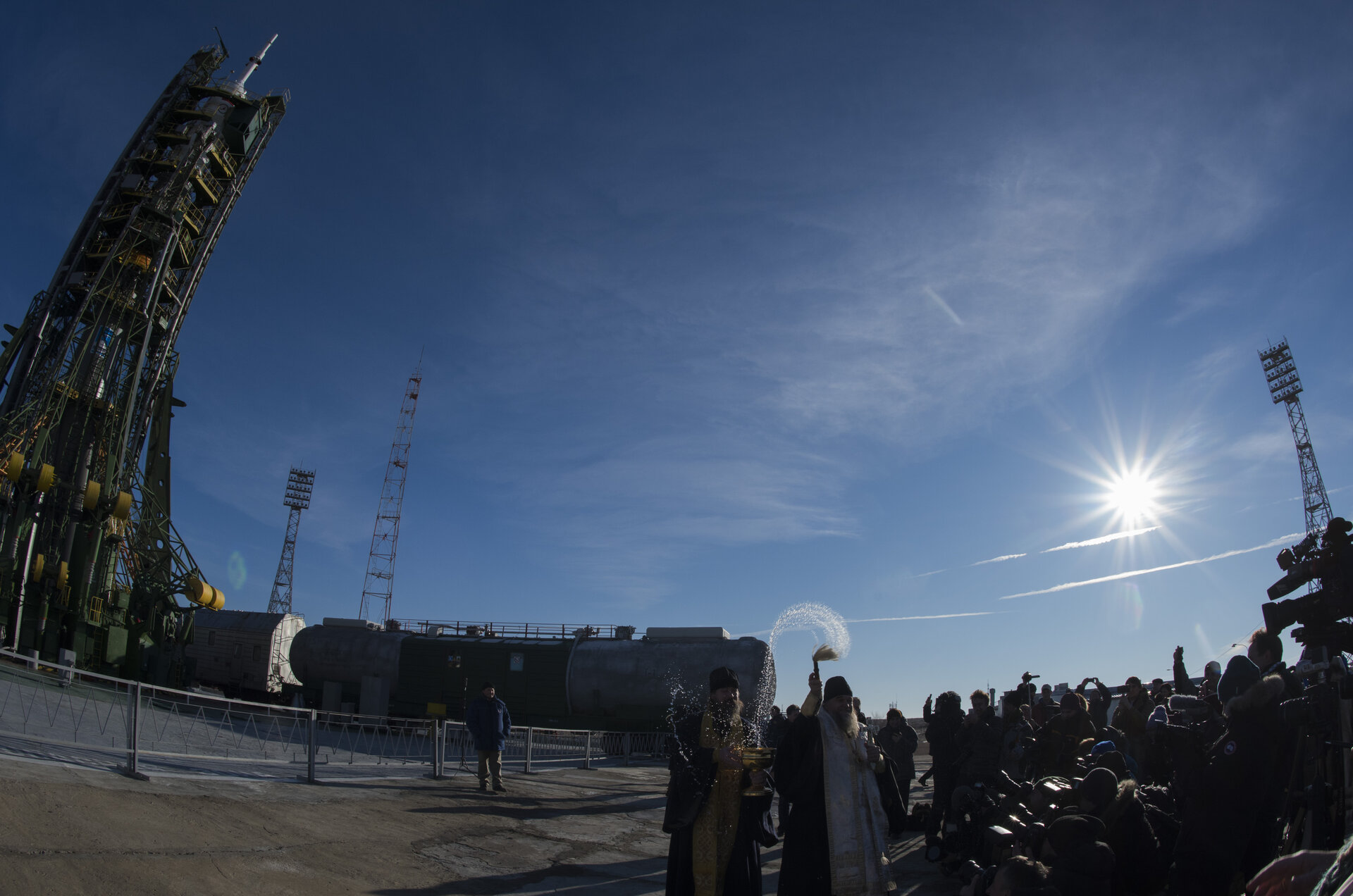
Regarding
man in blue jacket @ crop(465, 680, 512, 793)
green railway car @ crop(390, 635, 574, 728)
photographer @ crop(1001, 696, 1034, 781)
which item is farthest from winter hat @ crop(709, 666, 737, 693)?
green railway car @ crop(390, 635, 574, 728)

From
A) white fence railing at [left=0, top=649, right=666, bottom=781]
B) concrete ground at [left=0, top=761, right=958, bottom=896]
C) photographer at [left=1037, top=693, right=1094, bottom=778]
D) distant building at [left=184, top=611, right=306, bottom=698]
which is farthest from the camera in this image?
distant building at [left=184, top=611, right=306, bottom=698]

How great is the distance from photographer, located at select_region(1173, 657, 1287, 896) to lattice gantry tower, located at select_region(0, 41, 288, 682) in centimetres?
3003

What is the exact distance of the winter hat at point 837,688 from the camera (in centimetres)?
452

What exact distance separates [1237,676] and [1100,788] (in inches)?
62.8

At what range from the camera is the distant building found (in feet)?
107

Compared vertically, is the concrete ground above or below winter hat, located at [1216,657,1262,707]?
below

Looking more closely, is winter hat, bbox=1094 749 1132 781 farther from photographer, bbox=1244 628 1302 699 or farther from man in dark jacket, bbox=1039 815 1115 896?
man in dark jacket, bbox=1039 815 1115 896

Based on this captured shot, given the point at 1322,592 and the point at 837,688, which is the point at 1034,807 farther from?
the point at 1322,592

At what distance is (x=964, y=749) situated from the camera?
7707 millimetres

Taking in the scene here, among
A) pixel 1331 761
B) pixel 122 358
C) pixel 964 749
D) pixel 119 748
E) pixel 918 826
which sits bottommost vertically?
pixel 918 826

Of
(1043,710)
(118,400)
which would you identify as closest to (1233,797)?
(1043,710)

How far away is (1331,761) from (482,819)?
818 cm

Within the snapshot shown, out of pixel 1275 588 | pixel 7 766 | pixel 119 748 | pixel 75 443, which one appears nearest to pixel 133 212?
pixel 75 443

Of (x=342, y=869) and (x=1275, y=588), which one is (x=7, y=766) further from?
(x=1275, y=588)
